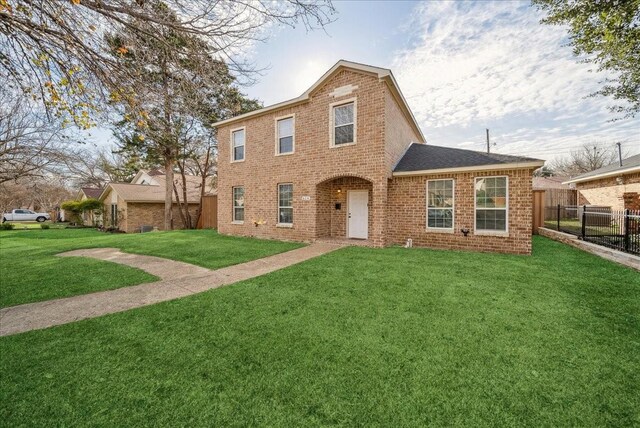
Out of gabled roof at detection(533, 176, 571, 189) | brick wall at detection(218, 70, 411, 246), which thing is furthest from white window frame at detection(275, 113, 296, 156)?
gabled roof at detection(533, 176, 571, 189)

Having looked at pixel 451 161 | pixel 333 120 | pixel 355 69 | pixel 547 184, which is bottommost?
pixel 451 161

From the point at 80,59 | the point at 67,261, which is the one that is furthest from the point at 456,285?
the point at 67,261

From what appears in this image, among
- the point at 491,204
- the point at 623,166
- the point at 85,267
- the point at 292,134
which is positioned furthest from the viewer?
the point at 623,166

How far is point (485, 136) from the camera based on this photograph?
26703mm

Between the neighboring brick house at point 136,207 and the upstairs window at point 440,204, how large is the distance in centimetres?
1948

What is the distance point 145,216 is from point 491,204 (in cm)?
2427

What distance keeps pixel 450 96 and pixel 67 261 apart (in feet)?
56.2

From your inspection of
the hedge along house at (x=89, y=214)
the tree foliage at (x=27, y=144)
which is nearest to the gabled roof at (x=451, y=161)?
the tree foliage at (x=27, y=144)

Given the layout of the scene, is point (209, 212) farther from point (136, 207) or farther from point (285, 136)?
point (285, 136)

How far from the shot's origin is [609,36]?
5836mm

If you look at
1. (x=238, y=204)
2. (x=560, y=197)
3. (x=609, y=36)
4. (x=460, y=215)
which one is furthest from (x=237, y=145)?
(x=560, y=197)

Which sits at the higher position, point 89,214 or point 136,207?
point 136,207

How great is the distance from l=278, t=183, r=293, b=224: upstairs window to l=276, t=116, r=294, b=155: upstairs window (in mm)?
1575

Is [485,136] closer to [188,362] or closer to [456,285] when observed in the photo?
[456,285]
